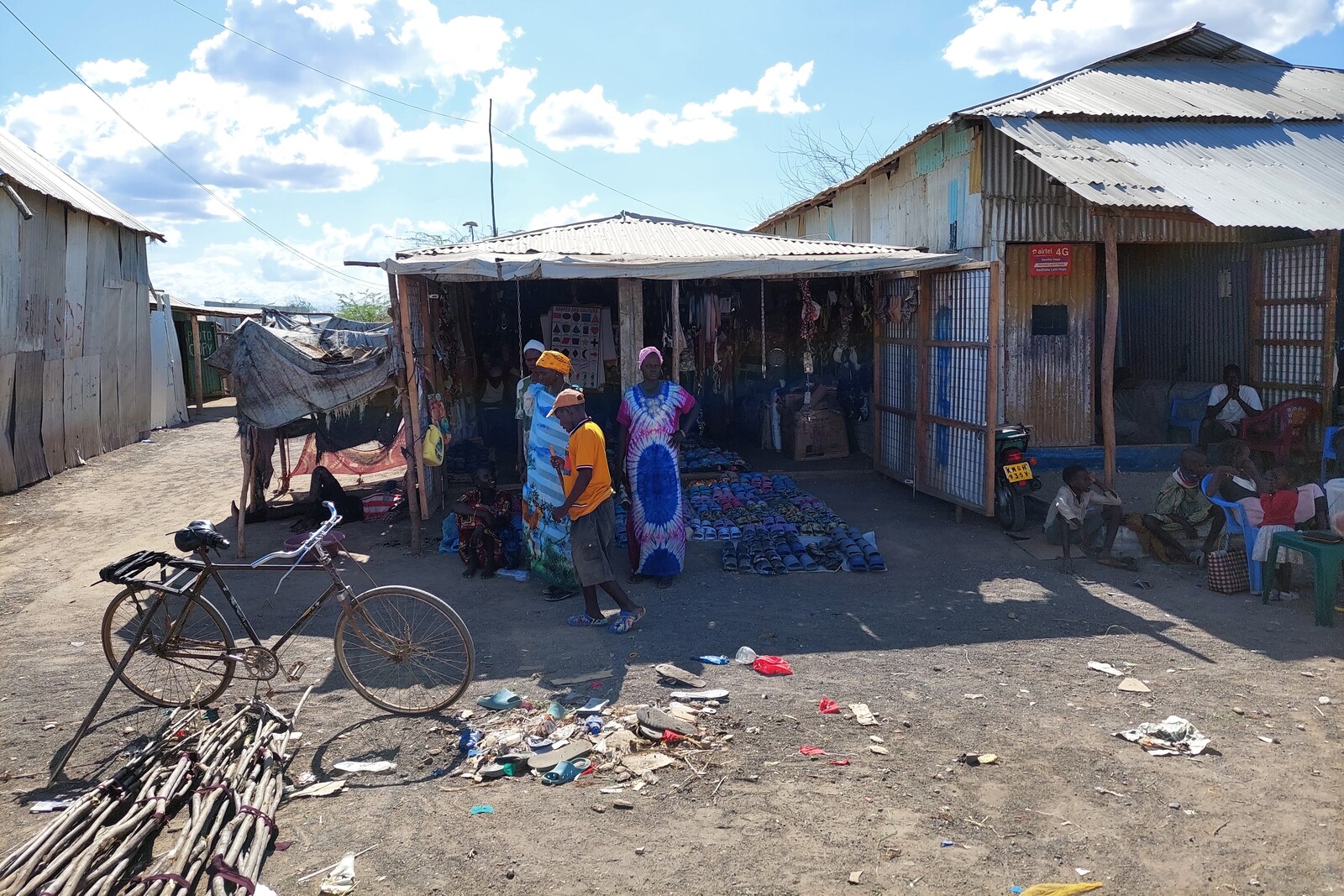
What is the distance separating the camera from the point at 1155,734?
4.59m

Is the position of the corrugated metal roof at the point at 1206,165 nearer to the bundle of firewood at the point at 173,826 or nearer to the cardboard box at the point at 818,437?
the cardboard box at the point at 818,437

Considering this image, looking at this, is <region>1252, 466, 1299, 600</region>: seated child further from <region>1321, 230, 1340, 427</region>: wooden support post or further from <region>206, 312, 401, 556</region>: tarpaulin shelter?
<region>206, 312, 401, 556</region>: tarpaulin shelter

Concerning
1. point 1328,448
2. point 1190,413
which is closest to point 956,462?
point 1328,448

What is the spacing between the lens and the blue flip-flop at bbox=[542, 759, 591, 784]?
425 cm

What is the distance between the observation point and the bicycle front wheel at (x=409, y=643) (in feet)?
15.9

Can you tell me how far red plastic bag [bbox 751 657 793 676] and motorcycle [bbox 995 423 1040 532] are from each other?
370 centimetres

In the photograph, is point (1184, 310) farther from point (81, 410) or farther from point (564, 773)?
point (81, 410)

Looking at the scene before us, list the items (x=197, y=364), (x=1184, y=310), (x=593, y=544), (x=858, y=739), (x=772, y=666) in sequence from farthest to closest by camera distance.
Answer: (x=197, y=364)
(x=1184, y=310)
(x=593, y=544)
(x=772, y=666)
(x=858, y=739)

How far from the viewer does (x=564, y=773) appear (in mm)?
4285

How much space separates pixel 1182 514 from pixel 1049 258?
3375mm

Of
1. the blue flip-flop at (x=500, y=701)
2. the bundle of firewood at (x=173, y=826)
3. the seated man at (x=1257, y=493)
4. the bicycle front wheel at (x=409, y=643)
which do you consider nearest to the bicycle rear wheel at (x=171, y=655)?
the bundle of firewood at (x=173, y=826)

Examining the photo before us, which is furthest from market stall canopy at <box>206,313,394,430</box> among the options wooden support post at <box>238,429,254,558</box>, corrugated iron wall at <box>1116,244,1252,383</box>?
corrugated iron wall at <box>1116,244,1252,383</box>

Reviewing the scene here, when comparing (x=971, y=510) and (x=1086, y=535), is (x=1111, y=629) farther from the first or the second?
(x=971, y=510)

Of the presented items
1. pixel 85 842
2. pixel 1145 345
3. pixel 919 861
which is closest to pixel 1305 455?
pixel 1145 345
